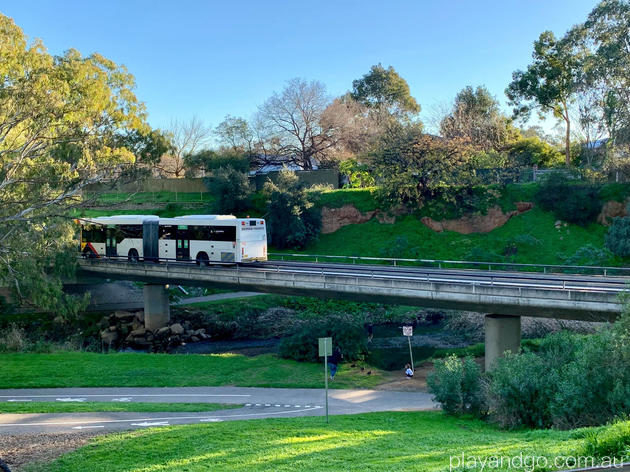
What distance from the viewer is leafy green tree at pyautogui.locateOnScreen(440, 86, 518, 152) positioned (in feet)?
205

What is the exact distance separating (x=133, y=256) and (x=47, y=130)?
19.7m

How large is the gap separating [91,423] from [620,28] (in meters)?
50.2

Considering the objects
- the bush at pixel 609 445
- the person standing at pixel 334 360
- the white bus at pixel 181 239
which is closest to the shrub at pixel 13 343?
the white bus at pixel 181 239

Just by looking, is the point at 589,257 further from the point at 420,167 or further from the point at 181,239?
the point at 181,239

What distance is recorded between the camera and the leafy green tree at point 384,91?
8700 cm

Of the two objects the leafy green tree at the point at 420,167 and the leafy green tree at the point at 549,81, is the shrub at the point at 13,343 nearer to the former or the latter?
the leafy green tree at the point at 420,167

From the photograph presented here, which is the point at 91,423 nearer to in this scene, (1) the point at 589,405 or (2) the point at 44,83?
(2) the point at 44,83

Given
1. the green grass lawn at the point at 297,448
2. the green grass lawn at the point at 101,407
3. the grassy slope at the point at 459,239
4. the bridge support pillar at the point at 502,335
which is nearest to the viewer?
the green grass lawn at the point at 297,448

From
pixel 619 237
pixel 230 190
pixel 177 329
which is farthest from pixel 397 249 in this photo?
pixel 177 329

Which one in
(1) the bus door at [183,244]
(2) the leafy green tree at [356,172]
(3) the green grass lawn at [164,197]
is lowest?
(1) the bus door at [183,244]

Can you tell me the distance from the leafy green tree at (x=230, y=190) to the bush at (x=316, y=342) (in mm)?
32929

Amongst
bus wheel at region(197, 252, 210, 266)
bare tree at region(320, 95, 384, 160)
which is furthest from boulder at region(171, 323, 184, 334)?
bare tree at region(320, 95, 384, 160)

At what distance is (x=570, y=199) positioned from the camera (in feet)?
168

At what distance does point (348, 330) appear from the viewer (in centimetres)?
3106
